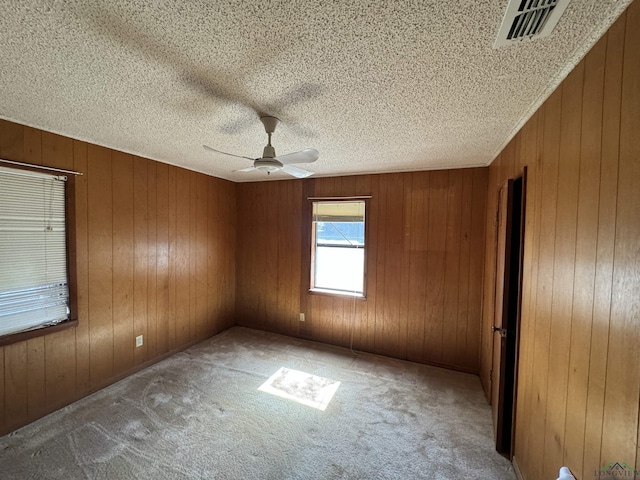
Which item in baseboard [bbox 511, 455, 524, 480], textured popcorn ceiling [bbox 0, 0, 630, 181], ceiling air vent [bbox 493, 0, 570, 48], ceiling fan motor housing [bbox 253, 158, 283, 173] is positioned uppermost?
textured popcorn ceiling [bbox 0, 0, 630, 181]

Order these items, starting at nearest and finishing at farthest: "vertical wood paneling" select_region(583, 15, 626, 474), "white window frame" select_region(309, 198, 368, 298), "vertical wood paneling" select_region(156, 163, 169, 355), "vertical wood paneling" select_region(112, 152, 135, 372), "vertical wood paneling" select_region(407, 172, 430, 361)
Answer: "vertical wood paneling" select_region(583, 15, 626, 474)
"vertical wood paneling" select_region(112, 152, 135, 372)
"vertical wood paneling" select_region(156, 163, 169, 355)
"vertical wood paneling" select_region(407, 172, 430, 361)
"white window frame" select_region(309, 198, 368, 298)

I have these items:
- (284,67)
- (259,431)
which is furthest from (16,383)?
(284,67)

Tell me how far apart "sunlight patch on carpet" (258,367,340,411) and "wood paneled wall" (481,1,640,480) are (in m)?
1.52

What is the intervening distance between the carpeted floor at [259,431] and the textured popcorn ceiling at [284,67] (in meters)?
2.31

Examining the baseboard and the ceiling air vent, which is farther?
the baseboard

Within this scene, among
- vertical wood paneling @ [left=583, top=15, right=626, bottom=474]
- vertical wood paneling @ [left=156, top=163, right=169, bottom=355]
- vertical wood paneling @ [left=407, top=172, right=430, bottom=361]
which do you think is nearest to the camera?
vertical wood paneling @ [left=583, top=15, right=626, bottom=474]

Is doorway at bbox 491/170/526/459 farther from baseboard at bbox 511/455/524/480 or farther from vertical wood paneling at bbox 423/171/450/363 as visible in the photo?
vertical wood paneling at bbox 423/171/450/363

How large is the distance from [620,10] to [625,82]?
0.84 ft

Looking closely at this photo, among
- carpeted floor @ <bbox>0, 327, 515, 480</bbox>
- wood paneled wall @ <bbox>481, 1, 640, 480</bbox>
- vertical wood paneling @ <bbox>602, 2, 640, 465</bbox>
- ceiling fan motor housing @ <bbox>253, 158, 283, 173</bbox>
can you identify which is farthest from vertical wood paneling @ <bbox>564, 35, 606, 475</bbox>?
ceiling fan motor housing @ <bbox>253, 158, 283, 173</bbox>

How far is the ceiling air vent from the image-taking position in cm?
82

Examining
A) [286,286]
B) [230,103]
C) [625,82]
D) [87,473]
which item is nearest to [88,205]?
[230,103]

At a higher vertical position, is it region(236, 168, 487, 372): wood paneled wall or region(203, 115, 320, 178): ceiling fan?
region(203, 115, 320, 178): ceiling fan

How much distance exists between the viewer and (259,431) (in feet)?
6.73

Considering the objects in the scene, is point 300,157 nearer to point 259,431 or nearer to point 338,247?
point 338,247
